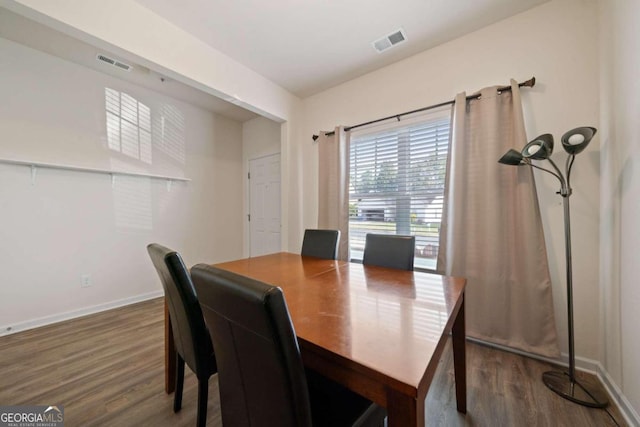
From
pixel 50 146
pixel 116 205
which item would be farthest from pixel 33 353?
pixel 50 146

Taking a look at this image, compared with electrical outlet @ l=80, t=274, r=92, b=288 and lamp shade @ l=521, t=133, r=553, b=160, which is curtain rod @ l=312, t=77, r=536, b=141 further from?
electrical outlet @ l=80, t=274, r=92, b=288

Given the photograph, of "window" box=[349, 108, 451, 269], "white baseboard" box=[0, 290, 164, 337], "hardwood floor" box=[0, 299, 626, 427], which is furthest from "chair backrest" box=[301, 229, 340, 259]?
"white baseboard" box=[0, 290, 164, 337]

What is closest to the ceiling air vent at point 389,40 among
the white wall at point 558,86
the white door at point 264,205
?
the white wall at point 558,86

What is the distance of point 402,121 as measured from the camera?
2.61 m

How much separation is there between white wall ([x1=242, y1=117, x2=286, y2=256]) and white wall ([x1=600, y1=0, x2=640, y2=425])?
11.0 ft

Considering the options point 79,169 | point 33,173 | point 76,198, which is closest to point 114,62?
point 79,169

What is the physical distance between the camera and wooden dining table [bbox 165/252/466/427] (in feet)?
2.17

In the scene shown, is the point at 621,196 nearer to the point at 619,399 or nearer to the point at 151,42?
the point at 619,399

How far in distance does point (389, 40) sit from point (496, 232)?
6.49ft

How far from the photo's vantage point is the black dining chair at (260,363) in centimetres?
63

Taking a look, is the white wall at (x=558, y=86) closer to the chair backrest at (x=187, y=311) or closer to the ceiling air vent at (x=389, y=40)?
the ceiling air vent at (x=389, y=40)

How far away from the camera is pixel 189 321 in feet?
3.71

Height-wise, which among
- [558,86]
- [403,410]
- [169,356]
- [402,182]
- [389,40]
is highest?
[389,40]

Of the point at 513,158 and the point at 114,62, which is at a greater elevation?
the point at 114,62
